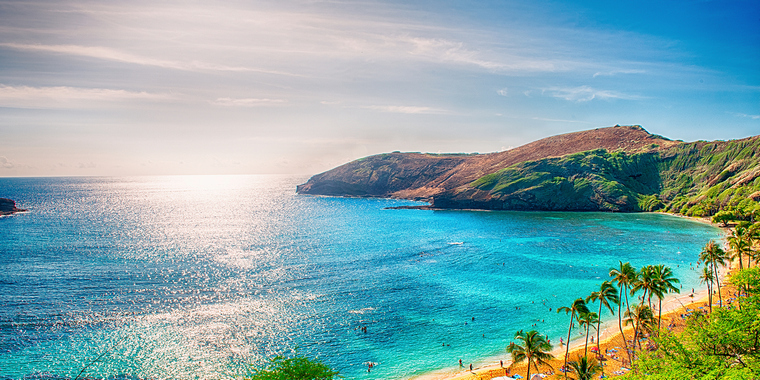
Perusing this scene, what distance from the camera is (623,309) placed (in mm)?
67062

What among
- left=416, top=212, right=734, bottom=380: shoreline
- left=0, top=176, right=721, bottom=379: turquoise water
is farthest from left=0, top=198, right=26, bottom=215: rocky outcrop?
left=416, top=212, right=734, bottom=380: shoreline

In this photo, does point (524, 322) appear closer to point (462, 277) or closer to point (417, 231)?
point (462, 277)

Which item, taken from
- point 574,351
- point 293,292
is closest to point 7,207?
point 293,292

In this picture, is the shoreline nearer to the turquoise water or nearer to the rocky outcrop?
the turquoise water

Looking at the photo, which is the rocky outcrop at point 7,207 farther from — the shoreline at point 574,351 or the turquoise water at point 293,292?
the shoreline at point 574,351

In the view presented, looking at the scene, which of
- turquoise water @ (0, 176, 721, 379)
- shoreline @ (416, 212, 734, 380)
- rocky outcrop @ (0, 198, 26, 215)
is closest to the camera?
shoreline @ (416, 212, 734, 380)

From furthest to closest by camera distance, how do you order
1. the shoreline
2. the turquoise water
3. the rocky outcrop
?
the rocky outcrop → the turquoise water → the shoreline

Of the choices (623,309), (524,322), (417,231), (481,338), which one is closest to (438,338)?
(481,338)

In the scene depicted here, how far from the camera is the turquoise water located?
52844 millimetres

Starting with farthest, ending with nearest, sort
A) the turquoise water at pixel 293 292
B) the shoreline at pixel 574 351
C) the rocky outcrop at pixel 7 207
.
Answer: the rocky outcrop at pixel 7 207 → the turquoise water at pixel 293 292 → the shoreline at pixel 574 351

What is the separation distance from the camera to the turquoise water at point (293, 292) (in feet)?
173

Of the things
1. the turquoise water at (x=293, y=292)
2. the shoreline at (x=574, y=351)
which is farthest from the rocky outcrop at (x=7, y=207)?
the shoreline at (x=574, y=351)

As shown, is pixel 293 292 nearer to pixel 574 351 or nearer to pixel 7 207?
pixel 574 351

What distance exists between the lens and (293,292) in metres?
77.6
